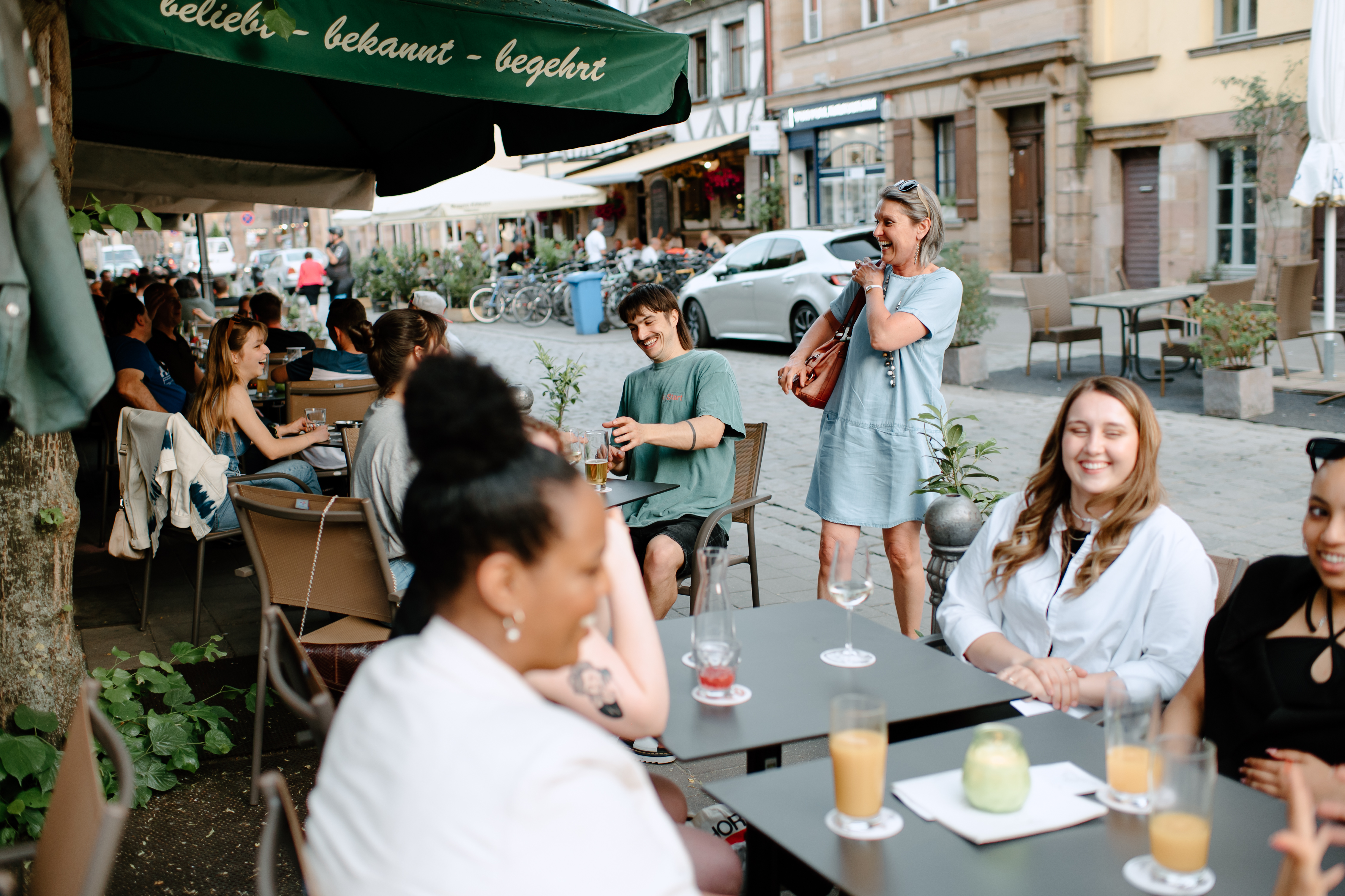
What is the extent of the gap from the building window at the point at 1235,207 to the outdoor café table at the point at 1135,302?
6.44m

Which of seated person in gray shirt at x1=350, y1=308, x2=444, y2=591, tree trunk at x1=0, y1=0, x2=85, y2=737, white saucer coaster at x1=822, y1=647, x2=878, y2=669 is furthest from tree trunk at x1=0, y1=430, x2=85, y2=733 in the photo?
white saucer coaster at x1=822, y1=647, x2=878, y2=669

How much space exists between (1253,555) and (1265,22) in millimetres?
13083

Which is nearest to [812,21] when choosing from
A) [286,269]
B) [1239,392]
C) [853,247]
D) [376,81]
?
[853,247]

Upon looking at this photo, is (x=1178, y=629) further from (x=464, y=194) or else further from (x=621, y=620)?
(x=464, y=194)

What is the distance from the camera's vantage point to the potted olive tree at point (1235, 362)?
29.2 ft

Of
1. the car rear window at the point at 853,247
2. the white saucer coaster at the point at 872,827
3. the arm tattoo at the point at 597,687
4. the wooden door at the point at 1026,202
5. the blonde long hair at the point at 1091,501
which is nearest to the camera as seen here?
the white saucer coaster at the point at 872,827

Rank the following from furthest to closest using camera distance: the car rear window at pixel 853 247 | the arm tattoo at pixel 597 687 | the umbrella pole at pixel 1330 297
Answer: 1. the car rear window at pixel 853 247
2. the umbrella pole at pixel 1330 297
3. the arm tattoo at pixel 597 687

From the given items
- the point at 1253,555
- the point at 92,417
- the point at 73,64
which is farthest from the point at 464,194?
the point at 1253,555

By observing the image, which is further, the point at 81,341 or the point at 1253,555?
the point at 1253,555

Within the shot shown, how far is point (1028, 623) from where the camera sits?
2807mm

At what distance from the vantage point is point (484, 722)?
1.24 meters

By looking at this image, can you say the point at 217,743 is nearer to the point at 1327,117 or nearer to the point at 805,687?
the point at 805,687

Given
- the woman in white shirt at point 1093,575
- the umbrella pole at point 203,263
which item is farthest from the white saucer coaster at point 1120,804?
the umbrella pole at point 203,263

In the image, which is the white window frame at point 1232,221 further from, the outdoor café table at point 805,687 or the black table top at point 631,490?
the outdoor café table at point 805,687
